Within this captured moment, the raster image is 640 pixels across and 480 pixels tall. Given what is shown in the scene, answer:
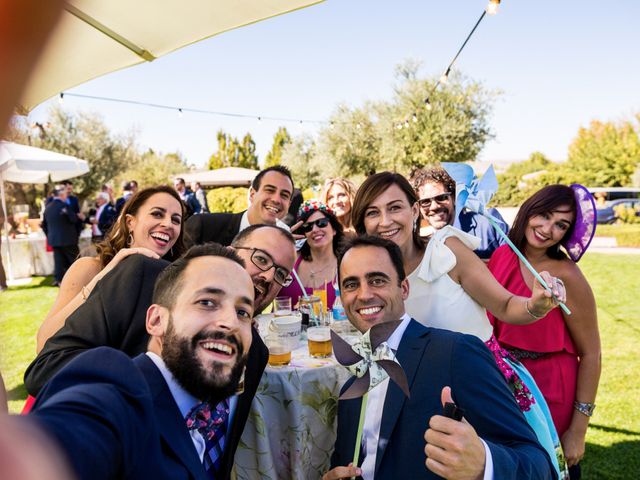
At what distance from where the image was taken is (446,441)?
1520 millimetres

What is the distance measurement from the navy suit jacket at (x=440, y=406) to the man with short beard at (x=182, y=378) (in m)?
0.70

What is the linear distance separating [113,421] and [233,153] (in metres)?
66.1

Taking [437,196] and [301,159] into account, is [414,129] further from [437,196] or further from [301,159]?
[437,196]

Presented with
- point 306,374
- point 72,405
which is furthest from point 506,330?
point 72,405

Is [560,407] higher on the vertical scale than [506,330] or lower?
lower

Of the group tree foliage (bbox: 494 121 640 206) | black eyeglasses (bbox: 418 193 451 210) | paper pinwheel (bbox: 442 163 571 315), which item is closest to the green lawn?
paper pinwheel (bbox: 442 163 571 315)

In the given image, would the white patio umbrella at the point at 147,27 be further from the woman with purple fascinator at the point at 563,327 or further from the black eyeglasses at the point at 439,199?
the woman with purple fascinator at the point at 563,327

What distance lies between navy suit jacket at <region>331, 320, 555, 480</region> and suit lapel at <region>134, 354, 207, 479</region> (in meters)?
0.83

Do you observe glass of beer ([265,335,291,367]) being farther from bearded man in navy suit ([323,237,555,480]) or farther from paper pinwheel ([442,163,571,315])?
paper pinwheel ([442,163,571,315])

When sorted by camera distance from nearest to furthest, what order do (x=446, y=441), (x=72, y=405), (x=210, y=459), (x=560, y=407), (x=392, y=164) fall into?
(x=72, y=405) < (x=446, y=441) < (x=210, y=459) < (x=560, y=407) < (x=392, y=164)

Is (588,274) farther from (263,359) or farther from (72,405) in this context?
(72,405)

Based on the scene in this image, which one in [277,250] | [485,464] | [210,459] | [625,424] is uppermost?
[277,250]

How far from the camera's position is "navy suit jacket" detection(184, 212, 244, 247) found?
5160mm

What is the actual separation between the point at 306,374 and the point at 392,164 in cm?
2574
